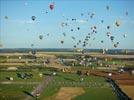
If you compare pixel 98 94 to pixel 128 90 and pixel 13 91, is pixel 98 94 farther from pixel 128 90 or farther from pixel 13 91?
pixel 13 91

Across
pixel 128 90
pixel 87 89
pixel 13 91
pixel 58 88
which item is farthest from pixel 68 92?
pixel 128 90

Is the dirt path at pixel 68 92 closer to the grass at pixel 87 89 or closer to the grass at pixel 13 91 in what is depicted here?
the grass at pixel 87 89

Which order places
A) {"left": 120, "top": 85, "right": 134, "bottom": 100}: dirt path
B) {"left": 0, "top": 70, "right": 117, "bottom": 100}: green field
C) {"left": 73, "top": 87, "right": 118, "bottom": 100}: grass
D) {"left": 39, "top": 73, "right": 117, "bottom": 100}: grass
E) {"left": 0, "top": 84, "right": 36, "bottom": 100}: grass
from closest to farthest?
1. {"left": 0, "top": 84, "right": 36, "bottom": 100}: grass
2. {"left": 120, "top": 85, "right": 134, "bottom": 100}: dirt path
3. {"left": 73, "top": 87, "right": 118, "bottom": 100}: grass
4. {"left": 0, "top": 70, "right": 117, "bottom": 100}: green field
5. {"left": 39, "top": 73, "right": 117, "bottom": 100}: grass

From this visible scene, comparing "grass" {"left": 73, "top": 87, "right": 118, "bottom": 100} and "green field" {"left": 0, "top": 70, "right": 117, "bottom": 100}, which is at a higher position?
"green field" {"left": 0, "top": 70, "right": 117, "bottom": 100}

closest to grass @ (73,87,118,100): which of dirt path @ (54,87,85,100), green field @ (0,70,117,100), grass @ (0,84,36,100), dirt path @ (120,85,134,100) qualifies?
green field @ (0,70,117,100)

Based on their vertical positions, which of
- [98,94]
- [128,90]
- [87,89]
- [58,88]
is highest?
[58,88]

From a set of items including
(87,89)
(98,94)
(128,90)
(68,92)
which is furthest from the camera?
(87,89)

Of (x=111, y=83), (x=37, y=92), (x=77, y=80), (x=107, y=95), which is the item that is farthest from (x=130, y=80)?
(x=37, y=92)

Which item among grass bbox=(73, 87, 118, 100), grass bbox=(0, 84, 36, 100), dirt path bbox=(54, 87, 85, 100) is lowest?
grass bbox=(73, 87, 118, 100)

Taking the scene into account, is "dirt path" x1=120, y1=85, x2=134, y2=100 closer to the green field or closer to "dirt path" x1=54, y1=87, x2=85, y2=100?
the green field

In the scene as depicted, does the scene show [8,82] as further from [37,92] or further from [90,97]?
[90,97]
